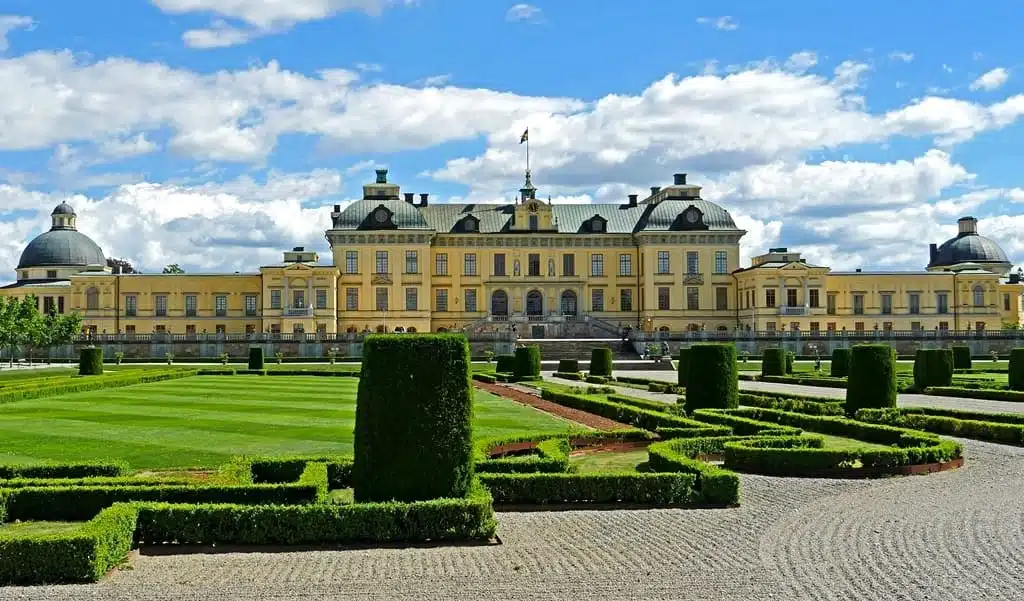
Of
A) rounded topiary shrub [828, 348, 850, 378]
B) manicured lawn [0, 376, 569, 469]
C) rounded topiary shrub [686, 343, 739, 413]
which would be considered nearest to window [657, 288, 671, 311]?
rounded topiary shrub [828, 348, 850, 378]

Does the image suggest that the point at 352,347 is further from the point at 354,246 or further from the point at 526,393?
the point at 526,393

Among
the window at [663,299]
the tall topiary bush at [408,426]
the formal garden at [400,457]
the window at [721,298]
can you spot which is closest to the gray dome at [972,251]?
the window at [721,298]

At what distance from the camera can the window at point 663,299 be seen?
207ft

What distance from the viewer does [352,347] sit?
54281mm

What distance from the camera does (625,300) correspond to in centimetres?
6444

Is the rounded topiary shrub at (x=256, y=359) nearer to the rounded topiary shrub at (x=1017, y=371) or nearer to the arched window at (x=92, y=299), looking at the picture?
the arched window at (x=92, y=299)

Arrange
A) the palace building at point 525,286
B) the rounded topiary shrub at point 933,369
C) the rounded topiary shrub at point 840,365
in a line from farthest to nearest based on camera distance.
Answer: the palace building at point 525,286 < the rounded topiary shrub at point 840,365 < the rounded topiary shrub at point 933,369

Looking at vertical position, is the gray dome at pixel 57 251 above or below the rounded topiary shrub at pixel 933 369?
above

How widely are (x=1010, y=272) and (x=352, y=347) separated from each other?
54544 mm

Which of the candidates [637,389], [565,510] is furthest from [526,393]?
[565,510]

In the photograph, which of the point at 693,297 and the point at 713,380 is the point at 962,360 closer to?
the point at 713,380

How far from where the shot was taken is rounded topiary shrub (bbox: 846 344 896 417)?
20219 millimetres

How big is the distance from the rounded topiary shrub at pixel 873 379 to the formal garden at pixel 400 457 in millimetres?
29

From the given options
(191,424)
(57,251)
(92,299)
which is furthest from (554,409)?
(57,251)
